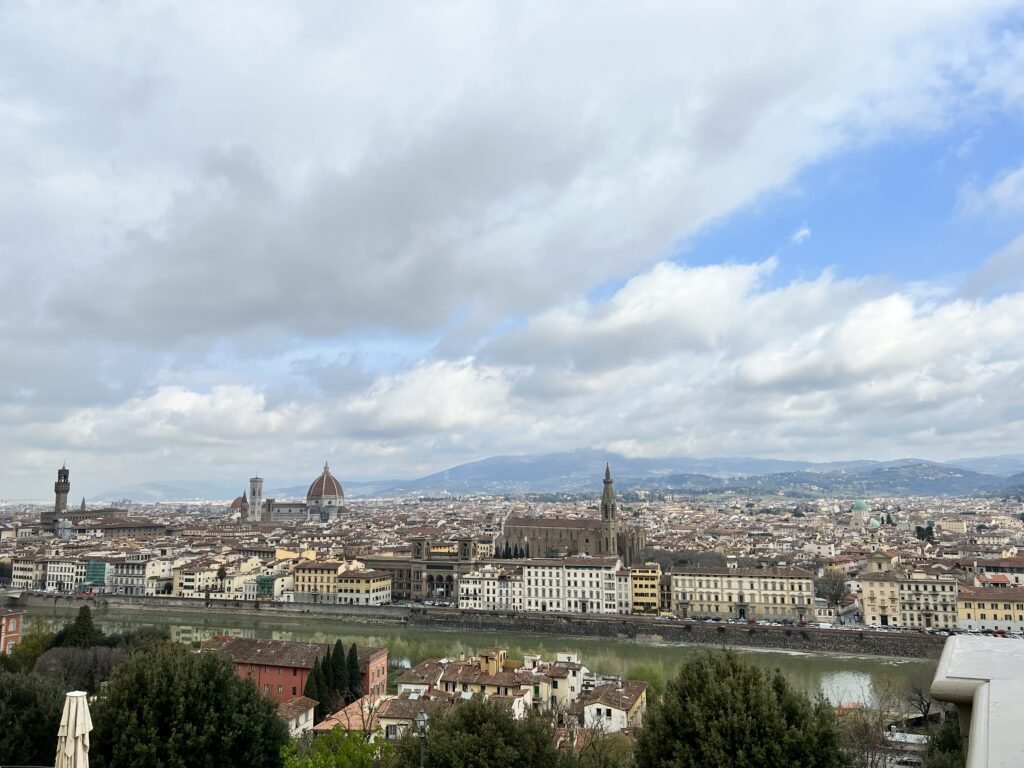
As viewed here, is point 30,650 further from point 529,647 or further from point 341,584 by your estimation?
point 341,584

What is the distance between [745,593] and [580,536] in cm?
2291

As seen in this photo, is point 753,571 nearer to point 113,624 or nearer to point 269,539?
point 113,624

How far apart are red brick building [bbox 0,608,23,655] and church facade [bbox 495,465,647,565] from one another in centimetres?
3753

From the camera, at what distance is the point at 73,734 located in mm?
6422

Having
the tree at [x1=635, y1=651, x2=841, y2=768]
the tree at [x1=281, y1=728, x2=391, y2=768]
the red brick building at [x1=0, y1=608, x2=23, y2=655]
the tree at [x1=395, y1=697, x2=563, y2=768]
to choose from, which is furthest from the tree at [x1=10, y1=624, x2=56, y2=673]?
the tree at [x1=635, y1=651, x2=841, y2=768]

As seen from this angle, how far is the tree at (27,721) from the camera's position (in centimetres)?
1294

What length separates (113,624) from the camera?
41.5 metres

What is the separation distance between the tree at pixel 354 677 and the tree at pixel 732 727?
1204 centimetres

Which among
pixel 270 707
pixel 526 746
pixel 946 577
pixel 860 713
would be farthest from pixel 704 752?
pixel 946 577

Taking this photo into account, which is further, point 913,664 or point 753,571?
point 753,571

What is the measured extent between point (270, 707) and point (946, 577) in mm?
35441

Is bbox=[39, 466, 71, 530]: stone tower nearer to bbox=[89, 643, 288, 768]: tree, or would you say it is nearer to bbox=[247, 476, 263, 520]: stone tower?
bbox=[247, 476, 263, 520]: stone tower

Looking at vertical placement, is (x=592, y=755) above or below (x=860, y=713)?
above

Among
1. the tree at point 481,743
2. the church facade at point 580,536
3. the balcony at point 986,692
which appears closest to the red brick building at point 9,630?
the tree at point 481,743
